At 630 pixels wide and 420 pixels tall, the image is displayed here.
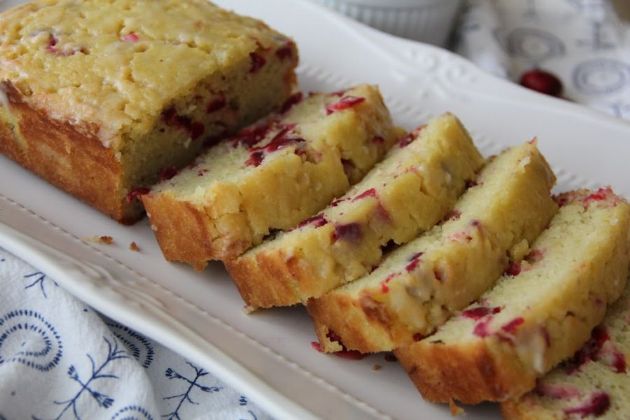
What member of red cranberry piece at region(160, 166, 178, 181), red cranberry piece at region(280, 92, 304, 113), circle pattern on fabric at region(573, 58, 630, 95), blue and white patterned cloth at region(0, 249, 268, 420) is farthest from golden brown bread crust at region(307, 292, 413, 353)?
circle pattern on fabric at region(573, 58, 630, 95)

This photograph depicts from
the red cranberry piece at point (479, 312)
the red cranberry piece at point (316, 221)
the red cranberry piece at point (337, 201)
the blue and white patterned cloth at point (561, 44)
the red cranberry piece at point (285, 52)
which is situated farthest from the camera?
the blue and white patterned cloth at point (561, 44)

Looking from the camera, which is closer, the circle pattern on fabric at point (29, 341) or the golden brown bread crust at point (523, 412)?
the golden brown bread crust at point (523, 412)

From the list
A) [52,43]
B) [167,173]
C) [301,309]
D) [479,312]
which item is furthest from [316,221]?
[52,43]

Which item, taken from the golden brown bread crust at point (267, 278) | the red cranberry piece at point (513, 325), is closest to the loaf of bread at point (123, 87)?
the golden brown bread crust at point (267, 278)

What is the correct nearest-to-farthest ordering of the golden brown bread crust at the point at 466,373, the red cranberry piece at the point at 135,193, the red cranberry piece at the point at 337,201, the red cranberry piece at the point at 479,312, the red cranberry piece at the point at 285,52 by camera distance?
the golden brown bread crust at the point at 466,373
the red cranberry piece at the point at 479,312
the red cranberry piece at the point at 337,201
the red cranberry piece at the point at 135,193
the red cranberry piece at the point at 285,52

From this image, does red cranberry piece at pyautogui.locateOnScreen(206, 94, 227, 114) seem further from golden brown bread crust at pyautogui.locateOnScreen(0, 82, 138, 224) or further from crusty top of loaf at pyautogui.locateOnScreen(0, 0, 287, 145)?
golden brown bread crust at pyautogui.locateOnScreen(0, 82, 138, 224)

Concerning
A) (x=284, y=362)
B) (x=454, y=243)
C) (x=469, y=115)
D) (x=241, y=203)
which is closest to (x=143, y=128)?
(x=241, y=203)

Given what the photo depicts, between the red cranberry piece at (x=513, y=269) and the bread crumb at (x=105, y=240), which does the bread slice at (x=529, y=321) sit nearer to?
the red cranberry piece at (x=513, y=269)
